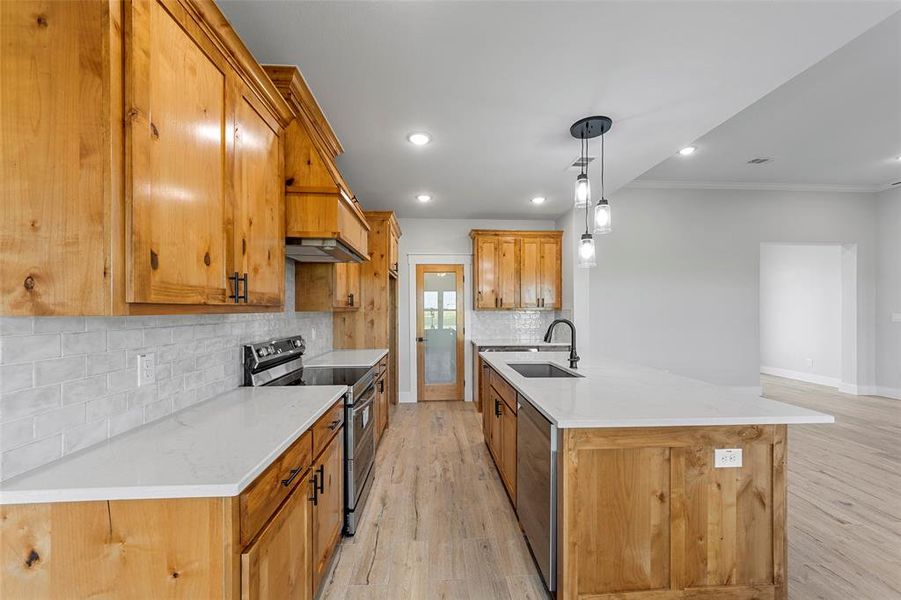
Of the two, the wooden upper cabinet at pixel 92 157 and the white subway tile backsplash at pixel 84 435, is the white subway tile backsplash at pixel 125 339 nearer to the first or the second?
the white subway tile backsplash at pixel 84 435

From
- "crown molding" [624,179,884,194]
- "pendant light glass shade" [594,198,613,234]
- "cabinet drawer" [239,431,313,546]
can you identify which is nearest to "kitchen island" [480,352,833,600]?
"cabinet drawer" [239,431,313,546]

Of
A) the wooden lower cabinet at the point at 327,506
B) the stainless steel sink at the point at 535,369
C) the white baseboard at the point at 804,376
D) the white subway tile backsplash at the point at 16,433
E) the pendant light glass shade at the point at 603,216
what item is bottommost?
the white baseboard at the point at 804,376

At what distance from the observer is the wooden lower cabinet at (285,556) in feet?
3.46

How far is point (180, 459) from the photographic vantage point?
3.70 feet

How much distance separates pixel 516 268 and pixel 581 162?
214 cm

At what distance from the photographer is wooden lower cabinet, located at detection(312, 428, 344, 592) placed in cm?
164

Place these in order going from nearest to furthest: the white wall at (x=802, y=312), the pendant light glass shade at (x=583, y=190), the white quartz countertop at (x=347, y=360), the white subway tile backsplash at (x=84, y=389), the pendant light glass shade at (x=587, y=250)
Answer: the white subway tile backsplash at (x=84, y=389)
the pendant light glass shade at (x=583, y=190)
the pendant light glass shade at (x=587, y=250)
the white quartz countertop at (x=347, y=360)
the white wall at (x=802, y=312)

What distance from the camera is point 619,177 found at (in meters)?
3.75

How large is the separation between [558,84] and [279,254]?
179 centimetres

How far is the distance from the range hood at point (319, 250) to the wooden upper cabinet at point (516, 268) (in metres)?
2.36

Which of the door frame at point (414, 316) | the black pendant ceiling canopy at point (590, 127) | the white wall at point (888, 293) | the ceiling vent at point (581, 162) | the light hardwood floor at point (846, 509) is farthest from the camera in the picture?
the door frame at point (414, 316)

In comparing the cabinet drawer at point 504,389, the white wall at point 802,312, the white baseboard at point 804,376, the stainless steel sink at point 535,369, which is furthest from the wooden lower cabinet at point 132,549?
the white baseboard at point 804,376

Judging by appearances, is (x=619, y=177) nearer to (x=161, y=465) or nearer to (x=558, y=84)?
(x=558, y=84)

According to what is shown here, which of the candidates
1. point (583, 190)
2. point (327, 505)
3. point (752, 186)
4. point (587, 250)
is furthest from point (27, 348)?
point (752, 186)
